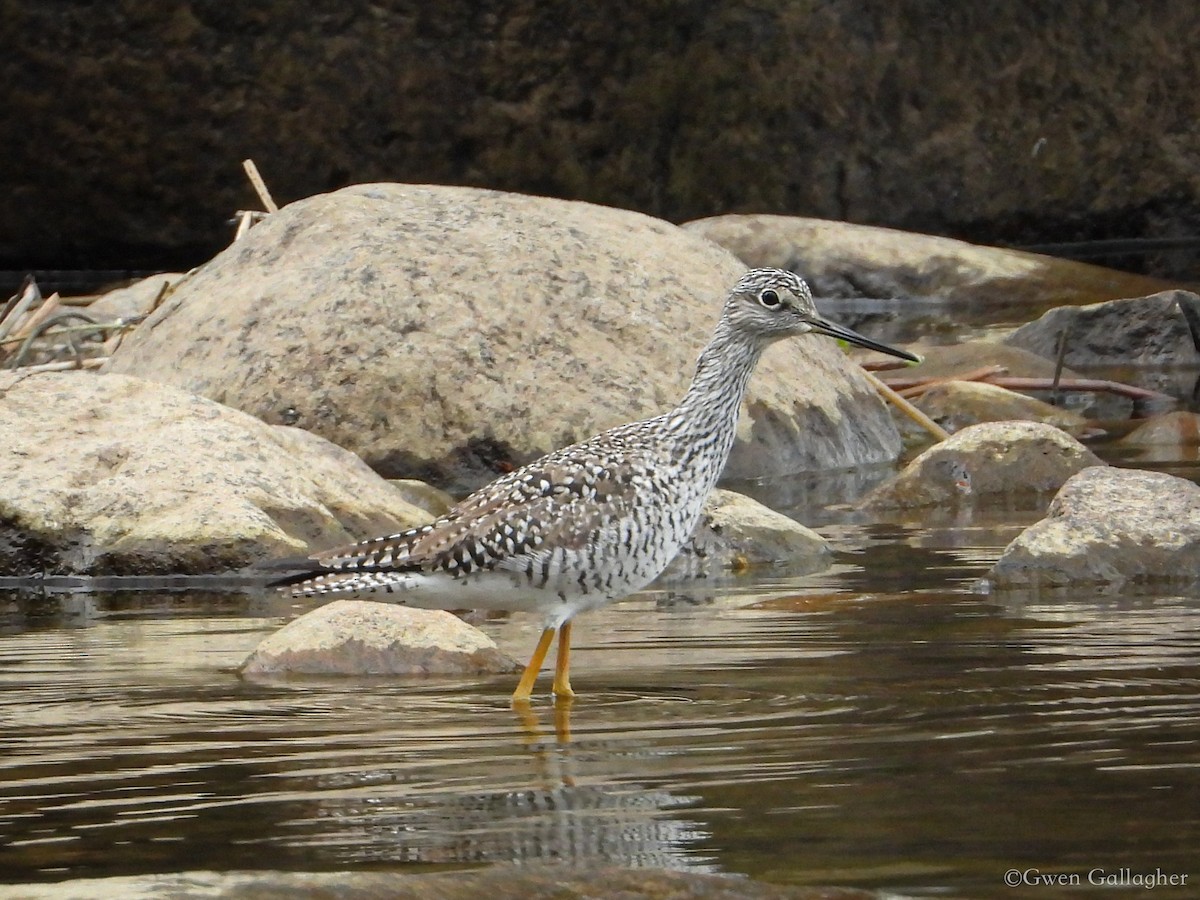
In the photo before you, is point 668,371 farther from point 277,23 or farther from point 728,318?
point 277,23

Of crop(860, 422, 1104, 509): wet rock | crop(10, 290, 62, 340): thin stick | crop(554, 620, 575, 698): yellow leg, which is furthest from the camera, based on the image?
crop(10, 290, 62, 340): thin stick

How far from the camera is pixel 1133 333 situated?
17766 millimetres

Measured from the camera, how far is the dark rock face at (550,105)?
21031mm

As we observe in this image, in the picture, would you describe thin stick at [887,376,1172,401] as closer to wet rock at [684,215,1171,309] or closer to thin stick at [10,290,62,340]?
wet rock at [684,215,1171,309]

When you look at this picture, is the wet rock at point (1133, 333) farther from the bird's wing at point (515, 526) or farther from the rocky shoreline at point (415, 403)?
the bird's wing at point (515, 526)

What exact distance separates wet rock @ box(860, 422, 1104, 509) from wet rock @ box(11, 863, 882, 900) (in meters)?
7.75

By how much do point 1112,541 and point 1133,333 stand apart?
939 cm

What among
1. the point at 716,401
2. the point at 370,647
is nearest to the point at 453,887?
the point at 370,647

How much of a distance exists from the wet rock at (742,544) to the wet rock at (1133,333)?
798 cm

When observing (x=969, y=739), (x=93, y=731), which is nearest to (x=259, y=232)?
(x=93, y=731)

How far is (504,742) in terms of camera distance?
20.0 ft

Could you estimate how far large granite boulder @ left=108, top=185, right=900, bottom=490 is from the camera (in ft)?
39.0

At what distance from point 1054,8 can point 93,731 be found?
18.5 metres

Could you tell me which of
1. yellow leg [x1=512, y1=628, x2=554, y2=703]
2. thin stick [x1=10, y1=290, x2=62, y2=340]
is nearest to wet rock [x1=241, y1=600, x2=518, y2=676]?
yellow leg [x1=512, y1=628, x2=554, y2=703]
